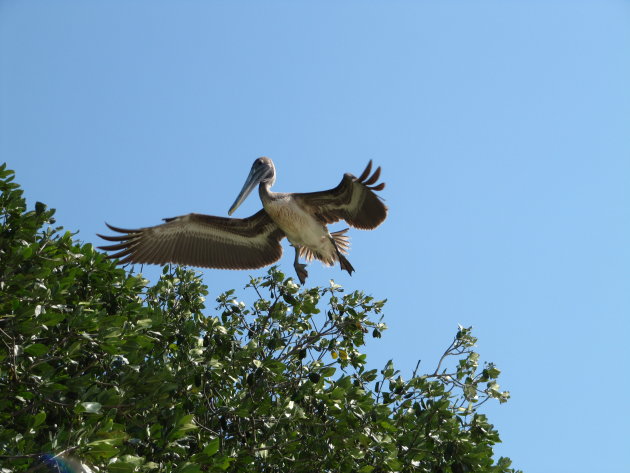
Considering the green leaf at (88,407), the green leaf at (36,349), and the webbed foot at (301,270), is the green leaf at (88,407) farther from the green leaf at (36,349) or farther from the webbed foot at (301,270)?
the webbed foot at (301,270)

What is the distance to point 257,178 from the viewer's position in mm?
8992

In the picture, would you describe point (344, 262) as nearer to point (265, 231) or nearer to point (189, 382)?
point (265, 231)

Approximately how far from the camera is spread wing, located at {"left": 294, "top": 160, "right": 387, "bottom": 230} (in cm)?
771

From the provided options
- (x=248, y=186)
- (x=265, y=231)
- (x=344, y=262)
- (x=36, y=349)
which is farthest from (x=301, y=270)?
(x=36, y=349)

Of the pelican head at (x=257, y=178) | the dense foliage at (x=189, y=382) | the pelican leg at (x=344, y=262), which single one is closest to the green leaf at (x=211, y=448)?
the dense foliage at (x=189, y=382)

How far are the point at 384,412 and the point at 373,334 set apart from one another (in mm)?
1080

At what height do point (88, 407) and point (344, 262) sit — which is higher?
point (344, 262)

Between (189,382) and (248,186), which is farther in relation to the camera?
(248,186)

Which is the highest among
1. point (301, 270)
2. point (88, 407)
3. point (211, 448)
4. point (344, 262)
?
point (344, 262)

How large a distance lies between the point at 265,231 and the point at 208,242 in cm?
67

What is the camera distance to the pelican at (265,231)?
26.2 ft

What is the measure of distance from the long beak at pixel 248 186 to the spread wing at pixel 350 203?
3.00 ft

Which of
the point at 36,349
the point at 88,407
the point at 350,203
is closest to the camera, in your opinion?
the point at 88,407

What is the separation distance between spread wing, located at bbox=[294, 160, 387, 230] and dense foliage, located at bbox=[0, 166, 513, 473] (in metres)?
1.34
